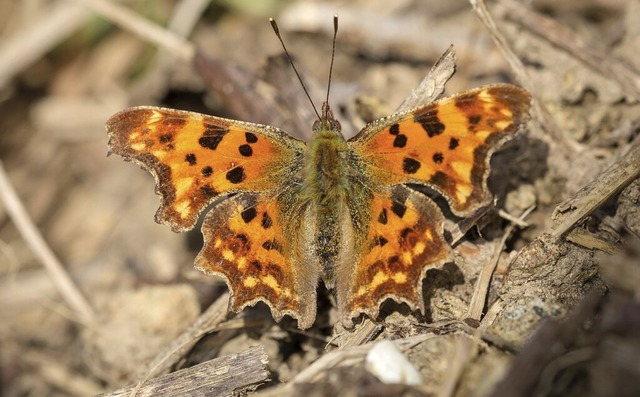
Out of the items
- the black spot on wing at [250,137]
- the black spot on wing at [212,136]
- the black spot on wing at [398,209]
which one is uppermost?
the black spot on wing at [212,136]

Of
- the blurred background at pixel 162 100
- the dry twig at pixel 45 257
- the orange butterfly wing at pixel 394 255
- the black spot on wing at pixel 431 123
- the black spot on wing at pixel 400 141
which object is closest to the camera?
the orange butterfly wing at pixel 394 255

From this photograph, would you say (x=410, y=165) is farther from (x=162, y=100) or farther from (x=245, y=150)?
(x=162, y=100)

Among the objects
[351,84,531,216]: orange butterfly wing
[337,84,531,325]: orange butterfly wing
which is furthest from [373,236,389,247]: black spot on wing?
[351,84,531,216]: orange butterfly wing

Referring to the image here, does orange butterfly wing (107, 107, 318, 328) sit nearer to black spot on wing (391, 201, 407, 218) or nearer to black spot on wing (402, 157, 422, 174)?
black spot on wing (391, 201, 407, 218)

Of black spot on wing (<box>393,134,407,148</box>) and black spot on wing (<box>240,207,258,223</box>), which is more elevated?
black spot on wing (<box>240,207,258,223</box>)

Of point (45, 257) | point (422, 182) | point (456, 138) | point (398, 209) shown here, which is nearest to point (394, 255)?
point (398, 209)

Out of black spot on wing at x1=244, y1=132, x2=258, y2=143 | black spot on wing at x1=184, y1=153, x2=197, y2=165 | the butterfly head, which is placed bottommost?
the butterfly head

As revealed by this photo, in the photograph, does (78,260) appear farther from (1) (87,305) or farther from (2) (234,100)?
(2) (234,100)

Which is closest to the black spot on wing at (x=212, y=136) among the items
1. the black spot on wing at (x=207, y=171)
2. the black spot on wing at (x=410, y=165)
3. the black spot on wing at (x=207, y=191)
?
the black spot on wing at (x=207, y=171)

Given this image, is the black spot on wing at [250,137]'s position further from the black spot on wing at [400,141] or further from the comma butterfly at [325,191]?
the black spot on wing at [400,141]

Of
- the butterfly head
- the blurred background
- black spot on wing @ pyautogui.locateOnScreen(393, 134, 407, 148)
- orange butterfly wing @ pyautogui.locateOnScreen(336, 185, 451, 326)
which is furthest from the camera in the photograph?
the blurred background
